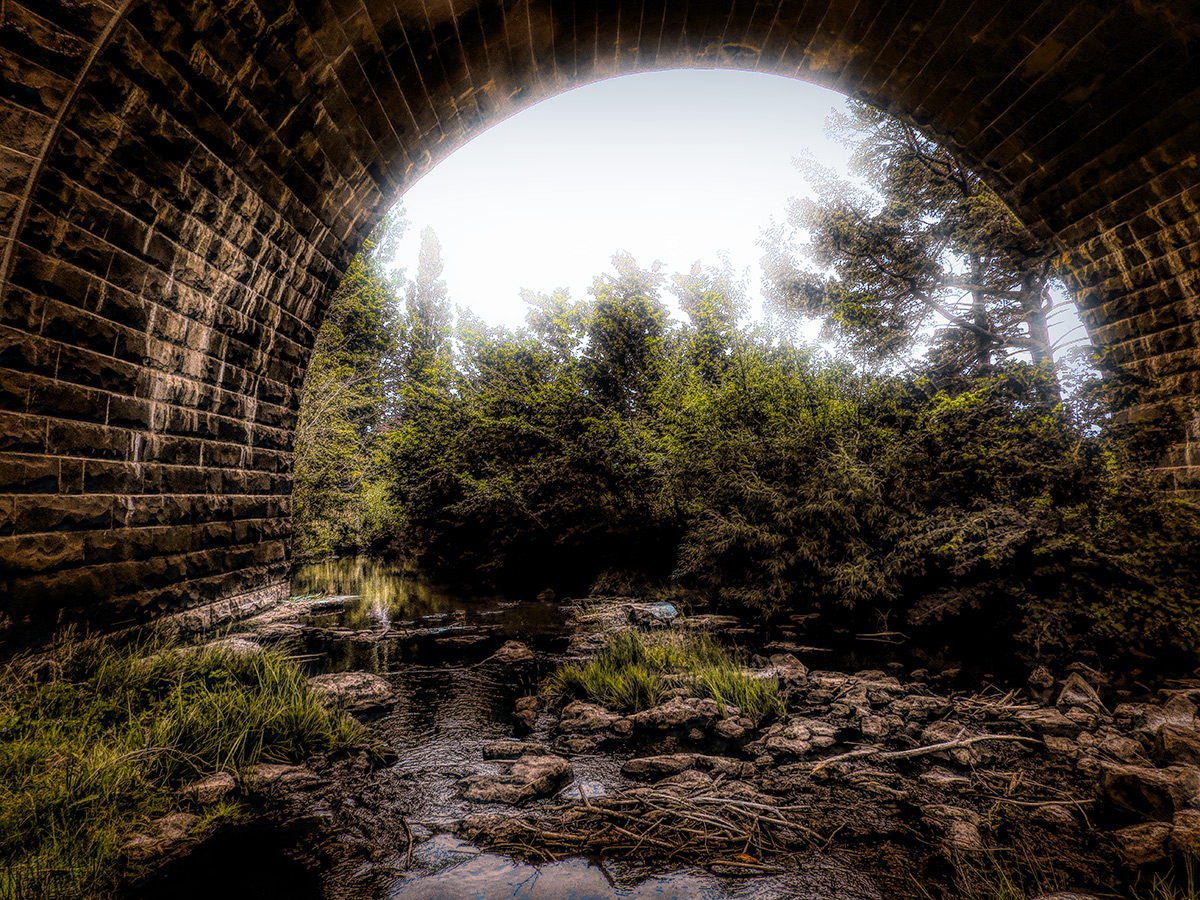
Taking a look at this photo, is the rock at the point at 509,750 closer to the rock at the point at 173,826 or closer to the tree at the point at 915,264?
the rock at the point at 173,826

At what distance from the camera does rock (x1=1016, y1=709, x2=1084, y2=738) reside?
3.51 metres

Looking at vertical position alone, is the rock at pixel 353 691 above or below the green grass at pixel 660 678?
above

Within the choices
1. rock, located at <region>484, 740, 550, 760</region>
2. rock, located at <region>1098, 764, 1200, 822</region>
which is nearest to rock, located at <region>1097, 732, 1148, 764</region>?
rock, located at <region>1098, 764, 1200, 822</region>

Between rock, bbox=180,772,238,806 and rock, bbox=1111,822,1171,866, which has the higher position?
rock, bbox=180,772,238,806

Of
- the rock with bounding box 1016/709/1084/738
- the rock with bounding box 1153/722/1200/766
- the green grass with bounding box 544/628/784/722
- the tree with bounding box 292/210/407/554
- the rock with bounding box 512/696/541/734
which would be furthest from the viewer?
the tree with bounding box 292/210/407/554

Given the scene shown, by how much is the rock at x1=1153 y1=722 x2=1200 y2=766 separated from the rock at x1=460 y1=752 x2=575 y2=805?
11.7ft

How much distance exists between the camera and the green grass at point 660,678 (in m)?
4.36

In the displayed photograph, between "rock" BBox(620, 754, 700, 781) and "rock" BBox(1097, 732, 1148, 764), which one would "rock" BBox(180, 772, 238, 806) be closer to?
"rock" BBox(620, 754, 700, 781)

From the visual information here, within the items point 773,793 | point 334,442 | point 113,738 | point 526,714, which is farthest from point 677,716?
point 334,442

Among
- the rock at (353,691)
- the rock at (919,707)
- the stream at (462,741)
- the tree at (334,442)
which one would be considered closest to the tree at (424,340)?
the tree at (334,442)

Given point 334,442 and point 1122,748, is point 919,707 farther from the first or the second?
point 334,442

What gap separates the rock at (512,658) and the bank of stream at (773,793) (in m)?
0.86

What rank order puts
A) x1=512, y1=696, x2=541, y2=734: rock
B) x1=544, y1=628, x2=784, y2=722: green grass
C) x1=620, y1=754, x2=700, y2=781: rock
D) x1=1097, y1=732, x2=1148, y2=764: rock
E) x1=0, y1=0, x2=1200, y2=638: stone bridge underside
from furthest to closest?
x1=544, y1=628, x2=784, y2=722: green grass < x1=512, y1=696, x2=541, y2=734: rock < x1=620, y1=754, x2=700, y2=781: rock < x1=1097, y1=732, x2=1148, y2=764: rock < x1=0, y1=0, x2=1200, y2=638: stone bridge underside

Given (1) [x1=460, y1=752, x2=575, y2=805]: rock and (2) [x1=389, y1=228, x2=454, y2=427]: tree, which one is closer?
(1) [x1=460, y1=752, x2=575, y2=805]: rock
